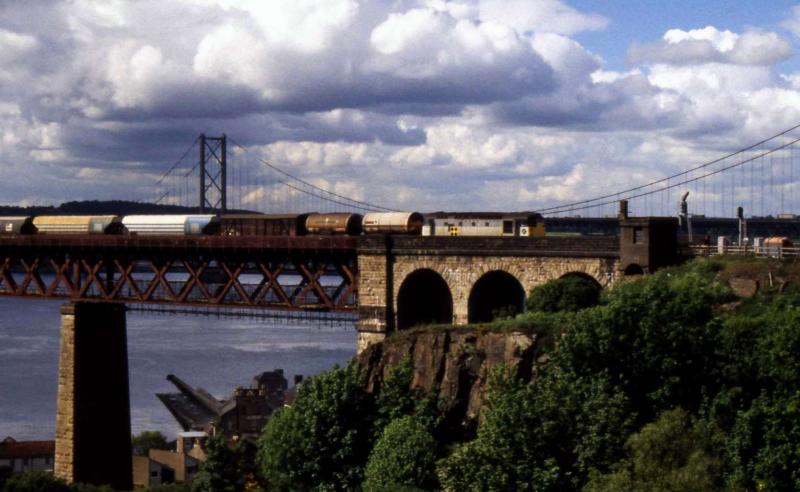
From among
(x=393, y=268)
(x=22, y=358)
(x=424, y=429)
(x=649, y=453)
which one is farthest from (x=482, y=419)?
(x=22, y=358)

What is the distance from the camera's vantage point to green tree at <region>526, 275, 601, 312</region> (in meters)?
36.3

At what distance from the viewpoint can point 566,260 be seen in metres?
39.8

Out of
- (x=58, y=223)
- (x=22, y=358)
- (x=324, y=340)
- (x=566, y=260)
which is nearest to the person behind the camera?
(x=566, y=260)

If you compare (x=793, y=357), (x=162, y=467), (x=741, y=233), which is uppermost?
(x=741, y=233)

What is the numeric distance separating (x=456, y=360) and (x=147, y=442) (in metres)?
48.8

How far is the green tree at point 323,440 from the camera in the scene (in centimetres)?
3244

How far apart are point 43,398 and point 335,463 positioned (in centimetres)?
6543

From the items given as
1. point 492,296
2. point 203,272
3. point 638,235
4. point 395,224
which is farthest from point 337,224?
point 638,235

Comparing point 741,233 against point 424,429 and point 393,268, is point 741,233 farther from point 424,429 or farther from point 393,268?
point 424,429

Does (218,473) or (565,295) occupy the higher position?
(565,295)

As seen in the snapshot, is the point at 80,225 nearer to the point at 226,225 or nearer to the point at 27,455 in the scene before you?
the point at 226,225

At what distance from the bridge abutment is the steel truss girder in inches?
52.6

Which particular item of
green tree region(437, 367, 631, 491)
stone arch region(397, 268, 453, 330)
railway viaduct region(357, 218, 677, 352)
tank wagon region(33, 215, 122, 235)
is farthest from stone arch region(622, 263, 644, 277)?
tank wagon region(33, 215, 122, 235)

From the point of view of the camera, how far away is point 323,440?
1291 inches
